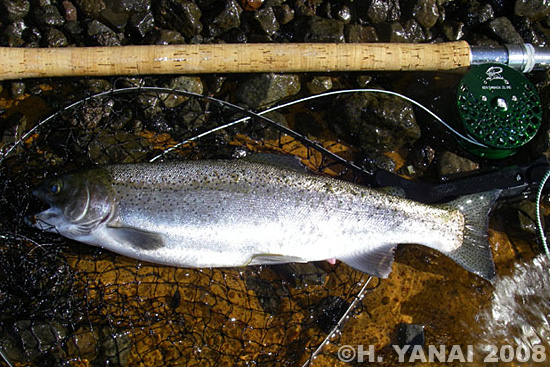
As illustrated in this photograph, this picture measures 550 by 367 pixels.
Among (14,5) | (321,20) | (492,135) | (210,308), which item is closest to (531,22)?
(492,135)

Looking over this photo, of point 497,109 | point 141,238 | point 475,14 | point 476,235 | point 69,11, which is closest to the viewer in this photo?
point 141,238

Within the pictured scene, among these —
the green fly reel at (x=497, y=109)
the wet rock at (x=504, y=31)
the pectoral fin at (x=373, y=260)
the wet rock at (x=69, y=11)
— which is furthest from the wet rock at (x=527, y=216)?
the wet rock at (x=69, y=11)

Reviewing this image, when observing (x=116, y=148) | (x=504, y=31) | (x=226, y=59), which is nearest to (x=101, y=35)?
(x=116, y=148)

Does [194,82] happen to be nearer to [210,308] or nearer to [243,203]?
[243,203]

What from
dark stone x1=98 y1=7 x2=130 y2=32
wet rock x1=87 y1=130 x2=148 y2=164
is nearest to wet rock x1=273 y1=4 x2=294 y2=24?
dark stone x1=98 y1=7 x2=130 y2=32

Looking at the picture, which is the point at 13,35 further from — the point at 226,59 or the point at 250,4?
the point at 250,4

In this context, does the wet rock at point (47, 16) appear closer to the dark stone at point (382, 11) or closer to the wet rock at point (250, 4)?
the wet rock at point (250, 4)
